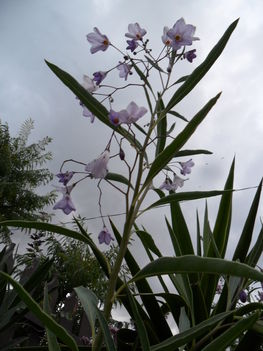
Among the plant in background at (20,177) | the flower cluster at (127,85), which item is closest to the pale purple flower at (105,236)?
the flower cluster at (127,85)

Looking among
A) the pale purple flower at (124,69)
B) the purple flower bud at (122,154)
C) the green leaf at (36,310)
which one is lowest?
the green leaf at (36,310)

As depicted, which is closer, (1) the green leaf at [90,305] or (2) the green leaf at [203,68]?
(1) the green leaf at [90,305]

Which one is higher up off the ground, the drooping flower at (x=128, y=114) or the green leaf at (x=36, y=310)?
the drooping flower at (x=128, y=114)

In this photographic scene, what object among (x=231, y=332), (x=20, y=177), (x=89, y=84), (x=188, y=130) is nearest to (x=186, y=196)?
(x=188, y=130)

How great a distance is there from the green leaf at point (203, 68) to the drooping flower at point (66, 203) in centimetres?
26

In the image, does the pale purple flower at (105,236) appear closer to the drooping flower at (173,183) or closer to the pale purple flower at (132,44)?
the drooping flower at (173,183)

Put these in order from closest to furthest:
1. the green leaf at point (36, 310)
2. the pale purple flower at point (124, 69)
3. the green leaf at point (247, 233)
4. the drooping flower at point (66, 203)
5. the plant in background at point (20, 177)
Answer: the green leaf at point (36, 310) → the drooping flower at point (66, 203) → the pale purple flower at point (124, 69) → the green leaf at point (247, 233) → the plant in background at point (20, 177)

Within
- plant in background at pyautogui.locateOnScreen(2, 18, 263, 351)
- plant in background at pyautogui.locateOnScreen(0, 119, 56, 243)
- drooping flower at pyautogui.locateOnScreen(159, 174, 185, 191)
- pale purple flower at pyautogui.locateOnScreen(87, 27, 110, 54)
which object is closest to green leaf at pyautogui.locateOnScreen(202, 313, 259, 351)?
plant in background at pyautogui.locateOnScreen(2, 18, 263, 351)

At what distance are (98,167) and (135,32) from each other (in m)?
0.39

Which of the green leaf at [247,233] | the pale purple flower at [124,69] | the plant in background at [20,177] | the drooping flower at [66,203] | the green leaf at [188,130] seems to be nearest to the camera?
the green leaf at [188,130]

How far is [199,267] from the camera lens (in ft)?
1.71

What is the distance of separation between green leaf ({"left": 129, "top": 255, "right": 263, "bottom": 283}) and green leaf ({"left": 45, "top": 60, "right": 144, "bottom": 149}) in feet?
0.68

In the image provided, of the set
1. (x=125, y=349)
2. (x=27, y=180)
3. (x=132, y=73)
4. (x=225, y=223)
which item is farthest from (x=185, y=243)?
(x=27, y=180)

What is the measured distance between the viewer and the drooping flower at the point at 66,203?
73cm
